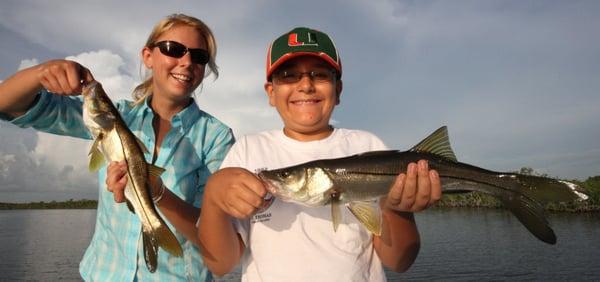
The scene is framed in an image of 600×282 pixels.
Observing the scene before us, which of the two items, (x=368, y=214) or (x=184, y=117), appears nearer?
(x=368, y=214)

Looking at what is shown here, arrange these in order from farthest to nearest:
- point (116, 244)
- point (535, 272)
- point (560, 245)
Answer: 1. point (560, 245)
2. point (535, 272)
3. point (116, 244)

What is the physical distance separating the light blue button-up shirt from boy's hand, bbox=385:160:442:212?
2.17 m

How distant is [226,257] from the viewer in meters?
3.34

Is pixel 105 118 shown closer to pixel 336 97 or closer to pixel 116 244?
pixel 116 244

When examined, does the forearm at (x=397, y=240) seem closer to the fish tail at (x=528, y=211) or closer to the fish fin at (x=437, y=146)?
the fish fin at (x=437, y=146)

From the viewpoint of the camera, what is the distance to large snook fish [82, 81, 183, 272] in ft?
10.9

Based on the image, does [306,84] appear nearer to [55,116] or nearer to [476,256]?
[55,116]

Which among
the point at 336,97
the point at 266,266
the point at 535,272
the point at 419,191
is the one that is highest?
the point at 336,97

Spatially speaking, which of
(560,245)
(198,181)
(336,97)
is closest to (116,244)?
(198,181)

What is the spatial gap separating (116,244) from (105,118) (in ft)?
A: 4.91

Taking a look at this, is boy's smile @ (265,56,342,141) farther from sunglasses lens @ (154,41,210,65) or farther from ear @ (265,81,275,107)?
sunglasses lens @ (154,41,210,65)

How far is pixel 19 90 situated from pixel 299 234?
2.87 metres

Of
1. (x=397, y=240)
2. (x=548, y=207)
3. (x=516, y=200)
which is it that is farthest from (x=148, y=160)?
(x=548, y=207)

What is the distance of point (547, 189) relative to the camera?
3486 mm
